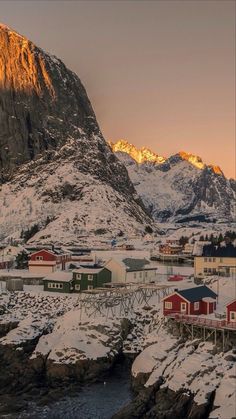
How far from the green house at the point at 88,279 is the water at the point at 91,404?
2449cm

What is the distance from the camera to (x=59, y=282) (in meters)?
76.8

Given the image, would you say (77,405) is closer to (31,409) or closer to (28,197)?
(31,409)

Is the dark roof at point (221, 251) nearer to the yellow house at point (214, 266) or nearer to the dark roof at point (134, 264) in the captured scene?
the yellow house at point (214, 266)

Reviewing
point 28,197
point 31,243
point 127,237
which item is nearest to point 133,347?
point 31,243

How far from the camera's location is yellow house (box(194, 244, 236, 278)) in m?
82.2

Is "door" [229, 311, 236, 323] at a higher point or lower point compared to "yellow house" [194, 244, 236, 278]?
lower

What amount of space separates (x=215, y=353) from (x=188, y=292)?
36.0ft

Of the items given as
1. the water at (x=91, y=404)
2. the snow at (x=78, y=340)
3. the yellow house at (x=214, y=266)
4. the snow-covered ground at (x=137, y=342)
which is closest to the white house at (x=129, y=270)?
the yellow house at (x=214, y=266)

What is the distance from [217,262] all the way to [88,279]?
20.6 m

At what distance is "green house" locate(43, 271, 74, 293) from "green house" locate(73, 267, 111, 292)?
0.79 meters

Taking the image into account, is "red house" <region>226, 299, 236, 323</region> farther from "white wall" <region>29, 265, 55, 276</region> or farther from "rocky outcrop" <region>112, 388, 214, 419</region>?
"white wall" <region>29, 265, 55, 276</region>

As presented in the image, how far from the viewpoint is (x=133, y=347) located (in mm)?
56062

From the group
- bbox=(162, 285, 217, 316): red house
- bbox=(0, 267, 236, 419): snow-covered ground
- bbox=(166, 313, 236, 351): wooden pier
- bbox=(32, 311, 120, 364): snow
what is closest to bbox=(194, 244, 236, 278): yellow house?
bbox=(0, 267, 236, 419): snow-covered ground

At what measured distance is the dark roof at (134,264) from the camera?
80000 millimetres
